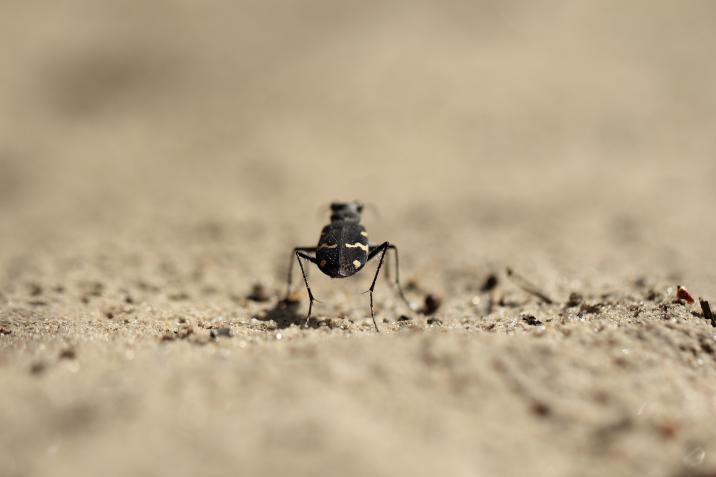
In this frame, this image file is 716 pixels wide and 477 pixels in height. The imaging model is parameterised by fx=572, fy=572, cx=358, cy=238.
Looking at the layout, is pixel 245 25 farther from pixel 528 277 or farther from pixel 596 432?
pixel 596 432

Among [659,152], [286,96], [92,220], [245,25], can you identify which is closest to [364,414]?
[92,220]

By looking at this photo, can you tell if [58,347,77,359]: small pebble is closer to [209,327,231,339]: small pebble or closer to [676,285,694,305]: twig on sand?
[209,327,231,339]: small pebble

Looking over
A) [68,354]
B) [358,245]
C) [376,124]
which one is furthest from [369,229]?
[68,354]

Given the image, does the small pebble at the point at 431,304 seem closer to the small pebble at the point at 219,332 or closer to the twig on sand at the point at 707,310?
the small pebble at the point at 219,332

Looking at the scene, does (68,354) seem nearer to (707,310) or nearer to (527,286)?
(527,286)

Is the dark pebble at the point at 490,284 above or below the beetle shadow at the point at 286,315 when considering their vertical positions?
above

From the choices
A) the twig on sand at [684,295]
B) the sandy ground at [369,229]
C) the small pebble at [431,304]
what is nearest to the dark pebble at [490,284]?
the sandy ground at [369,229]

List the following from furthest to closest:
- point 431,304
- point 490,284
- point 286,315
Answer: point 490,284, point 431,304, point 286,315
